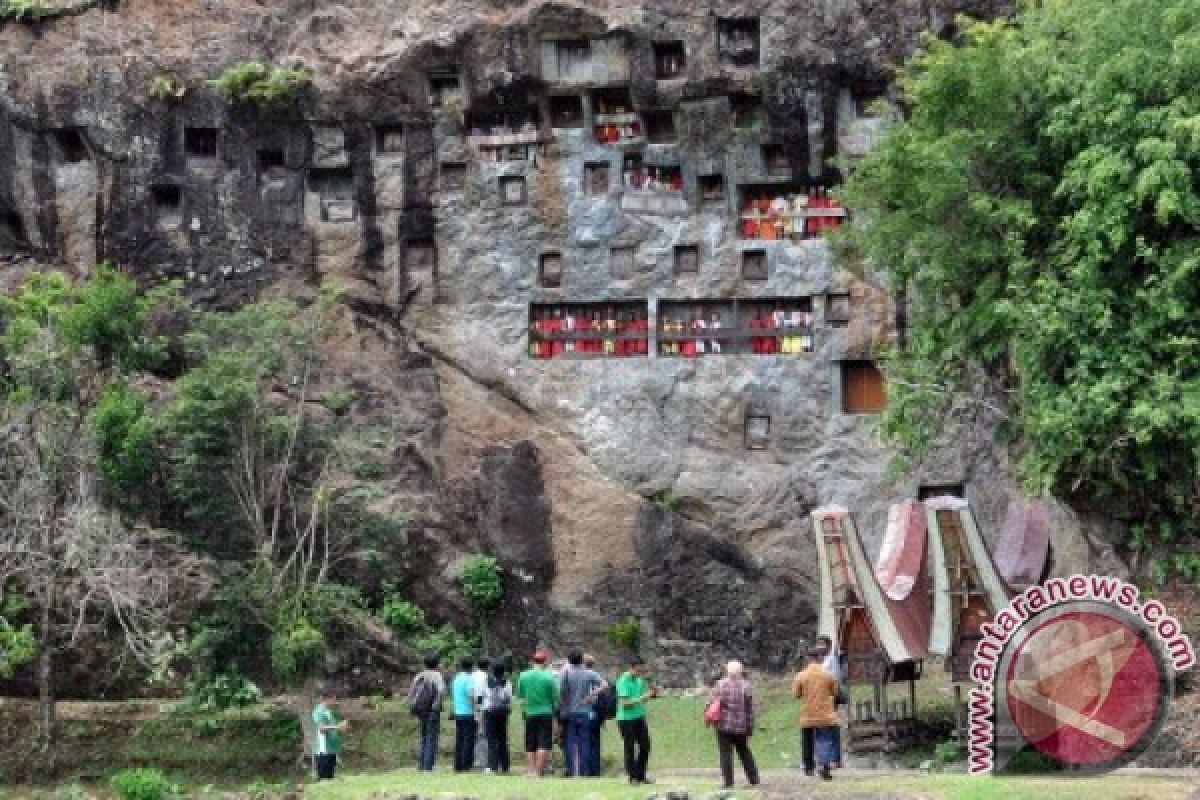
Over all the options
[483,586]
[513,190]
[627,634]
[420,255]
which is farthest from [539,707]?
[513,190]

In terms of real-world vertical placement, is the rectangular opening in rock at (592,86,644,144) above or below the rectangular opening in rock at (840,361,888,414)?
above

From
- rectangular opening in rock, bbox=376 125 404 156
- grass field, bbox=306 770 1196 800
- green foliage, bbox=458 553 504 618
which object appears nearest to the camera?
grass field, bbox=306 770 1196 800

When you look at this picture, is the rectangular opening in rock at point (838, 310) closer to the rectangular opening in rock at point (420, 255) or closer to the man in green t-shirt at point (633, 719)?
the rectangular opening in rock at point (420, 255)

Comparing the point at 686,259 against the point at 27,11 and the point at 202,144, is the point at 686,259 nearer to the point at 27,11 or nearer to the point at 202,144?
the point at 202,144

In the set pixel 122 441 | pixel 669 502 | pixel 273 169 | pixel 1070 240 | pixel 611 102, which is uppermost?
pixel 611 102

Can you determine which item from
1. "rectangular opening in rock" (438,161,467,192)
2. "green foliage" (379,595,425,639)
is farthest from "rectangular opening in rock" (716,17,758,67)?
"green foliage" (379,595,425,639)

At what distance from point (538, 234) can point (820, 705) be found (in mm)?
16092

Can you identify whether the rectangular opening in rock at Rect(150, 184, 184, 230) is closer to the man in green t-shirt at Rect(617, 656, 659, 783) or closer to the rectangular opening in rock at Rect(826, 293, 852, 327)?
the rectangular opening in rock at Rect(826, 293, 852, 327)

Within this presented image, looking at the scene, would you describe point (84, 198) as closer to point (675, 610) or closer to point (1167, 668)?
point (675, 610)

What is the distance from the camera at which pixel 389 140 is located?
106 feet

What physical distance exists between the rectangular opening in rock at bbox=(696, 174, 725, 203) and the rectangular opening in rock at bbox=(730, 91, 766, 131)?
1.01 metres

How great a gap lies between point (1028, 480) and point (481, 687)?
6.87m

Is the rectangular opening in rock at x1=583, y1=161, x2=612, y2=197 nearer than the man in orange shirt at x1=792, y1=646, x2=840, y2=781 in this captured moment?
No

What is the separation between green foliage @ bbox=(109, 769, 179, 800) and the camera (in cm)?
2173
